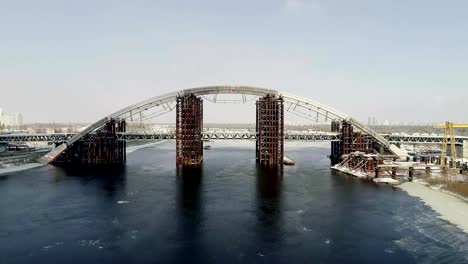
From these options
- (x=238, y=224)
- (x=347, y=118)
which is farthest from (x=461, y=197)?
(x=347, y=118)

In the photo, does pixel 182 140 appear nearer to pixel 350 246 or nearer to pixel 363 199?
pixel 363 199

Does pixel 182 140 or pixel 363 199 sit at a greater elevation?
pixel 182 140

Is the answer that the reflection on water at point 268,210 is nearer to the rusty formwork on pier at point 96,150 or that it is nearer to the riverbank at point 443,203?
the riverbank at point 443,203

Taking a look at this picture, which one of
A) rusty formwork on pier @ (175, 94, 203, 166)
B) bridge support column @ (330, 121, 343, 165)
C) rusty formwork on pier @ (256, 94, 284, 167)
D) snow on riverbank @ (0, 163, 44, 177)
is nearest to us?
snow on riverbank @ (0, 163, 44, 177)

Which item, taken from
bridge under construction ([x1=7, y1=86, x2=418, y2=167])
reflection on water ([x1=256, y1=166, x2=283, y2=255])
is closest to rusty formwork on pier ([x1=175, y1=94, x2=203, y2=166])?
bridge under construction ([x1=7, y1=86, x2=418, y2=167])

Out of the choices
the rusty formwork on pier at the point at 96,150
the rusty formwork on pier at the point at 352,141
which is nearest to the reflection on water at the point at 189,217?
the rusty formwork on pier at the point at 96,150

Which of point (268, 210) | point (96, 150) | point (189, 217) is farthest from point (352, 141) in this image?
point (189, 217)

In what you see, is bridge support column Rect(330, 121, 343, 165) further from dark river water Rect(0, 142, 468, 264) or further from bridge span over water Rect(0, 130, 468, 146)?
dark river water Rect(0, 142, 468, 264)
